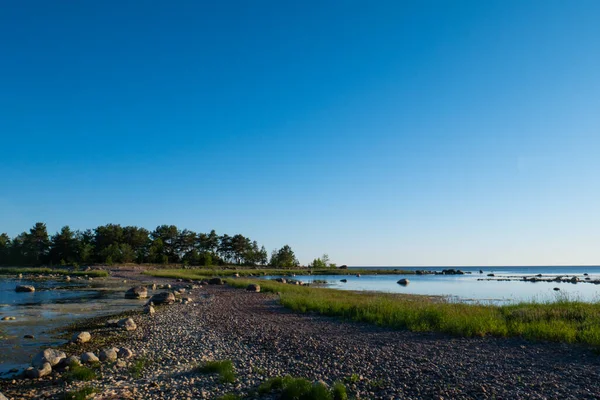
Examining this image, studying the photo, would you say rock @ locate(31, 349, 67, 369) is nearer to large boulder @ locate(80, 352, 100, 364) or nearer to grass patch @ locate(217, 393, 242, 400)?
large boulder @ locate(80, 352, 100, 364)

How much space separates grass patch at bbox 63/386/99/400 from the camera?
1040cm

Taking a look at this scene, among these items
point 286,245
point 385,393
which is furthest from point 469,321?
point 286,245

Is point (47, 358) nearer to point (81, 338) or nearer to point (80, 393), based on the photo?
point (80, 393)

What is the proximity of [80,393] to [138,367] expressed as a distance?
118 inches

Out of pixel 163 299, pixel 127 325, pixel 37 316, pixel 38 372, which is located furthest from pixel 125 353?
pixel 163 299

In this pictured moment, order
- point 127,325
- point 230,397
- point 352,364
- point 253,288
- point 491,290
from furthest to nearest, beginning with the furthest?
point 491,290
point 253,288
point 127,325
point 352,364
point 230,397

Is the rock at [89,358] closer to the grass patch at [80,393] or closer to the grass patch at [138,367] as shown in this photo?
the grass patch at [138,367]

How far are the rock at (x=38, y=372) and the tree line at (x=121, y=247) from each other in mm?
106414

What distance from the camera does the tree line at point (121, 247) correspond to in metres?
117

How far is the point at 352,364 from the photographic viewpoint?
1377 cm

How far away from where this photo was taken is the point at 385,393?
1074 centimetres

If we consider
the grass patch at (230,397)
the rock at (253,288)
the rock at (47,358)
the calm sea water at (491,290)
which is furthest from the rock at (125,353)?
the rock at (253,288)

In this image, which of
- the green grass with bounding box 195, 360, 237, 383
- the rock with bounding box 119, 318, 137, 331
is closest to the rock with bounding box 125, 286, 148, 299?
the rock with bounding box 119, 318, 137, 331

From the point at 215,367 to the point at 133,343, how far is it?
7.30 m
